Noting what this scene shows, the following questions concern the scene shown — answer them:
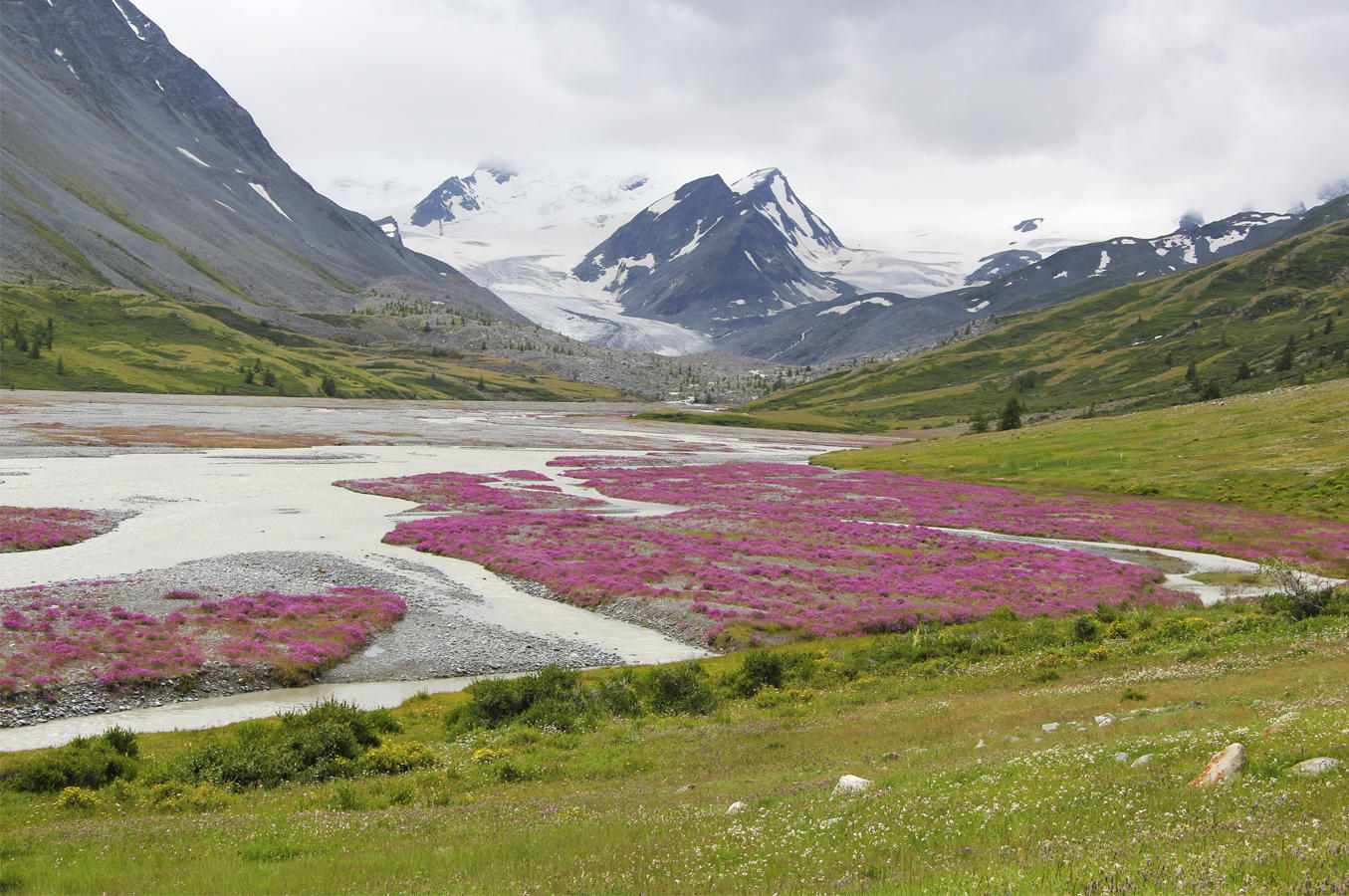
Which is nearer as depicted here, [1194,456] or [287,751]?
[287,751]

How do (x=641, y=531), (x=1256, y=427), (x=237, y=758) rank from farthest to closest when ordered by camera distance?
(x=1256, y=427) < (x=641, y=531) < (x=237, y=758)

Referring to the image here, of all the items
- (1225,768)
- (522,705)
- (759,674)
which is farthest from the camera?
(759,674)

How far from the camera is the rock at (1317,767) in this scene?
11328 millimetres

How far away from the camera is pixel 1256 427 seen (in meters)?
106

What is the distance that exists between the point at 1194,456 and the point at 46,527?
395 ft

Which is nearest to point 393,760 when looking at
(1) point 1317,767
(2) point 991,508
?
(1) point 1317,767

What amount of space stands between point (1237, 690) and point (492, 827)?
19769mm

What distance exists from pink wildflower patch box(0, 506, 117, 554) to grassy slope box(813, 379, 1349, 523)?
101 m

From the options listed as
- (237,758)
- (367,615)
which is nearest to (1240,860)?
(237,758)

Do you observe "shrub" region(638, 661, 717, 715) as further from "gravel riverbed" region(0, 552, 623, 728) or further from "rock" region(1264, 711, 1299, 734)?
"rock" region(1264, 711, 1299, 734)

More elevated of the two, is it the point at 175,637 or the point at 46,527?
the point at 46,527

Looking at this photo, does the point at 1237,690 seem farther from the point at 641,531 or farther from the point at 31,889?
the point at 641,531

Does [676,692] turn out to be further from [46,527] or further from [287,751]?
[46,527]

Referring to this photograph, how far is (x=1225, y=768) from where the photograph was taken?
480 inches
